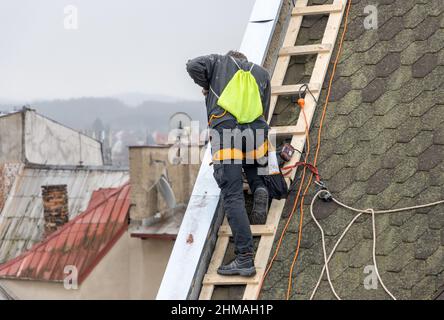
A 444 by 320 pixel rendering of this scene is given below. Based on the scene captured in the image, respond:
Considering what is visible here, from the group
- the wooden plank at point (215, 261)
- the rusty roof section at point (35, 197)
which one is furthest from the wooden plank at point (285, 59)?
the rusty roof section at point (35, 197)

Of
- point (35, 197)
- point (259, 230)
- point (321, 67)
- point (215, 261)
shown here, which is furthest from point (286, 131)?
point (35, 197)

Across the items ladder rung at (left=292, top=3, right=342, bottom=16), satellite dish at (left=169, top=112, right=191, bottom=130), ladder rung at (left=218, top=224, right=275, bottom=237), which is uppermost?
ladder rung at (left=292, top=3, right=342, bottom=16)

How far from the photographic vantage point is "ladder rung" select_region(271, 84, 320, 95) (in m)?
6.58

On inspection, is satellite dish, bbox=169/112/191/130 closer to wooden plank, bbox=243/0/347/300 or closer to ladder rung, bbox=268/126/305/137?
wooden plank, bbox=243/0/347/300

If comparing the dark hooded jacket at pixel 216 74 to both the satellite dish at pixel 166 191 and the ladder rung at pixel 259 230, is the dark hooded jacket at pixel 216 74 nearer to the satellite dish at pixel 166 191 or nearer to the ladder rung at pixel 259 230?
the ladder rung at pixel 259 230

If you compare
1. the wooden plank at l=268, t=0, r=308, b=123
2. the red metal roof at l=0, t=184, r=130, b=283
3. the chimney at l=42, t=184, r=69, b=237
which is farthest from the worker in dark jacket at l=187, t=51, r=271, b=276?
the chimney at l=42, t=184, r=69, b=237

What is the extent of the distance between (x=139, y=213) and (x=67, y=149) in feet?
32.5

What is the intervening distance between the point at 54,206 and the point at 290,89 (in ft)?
46.0

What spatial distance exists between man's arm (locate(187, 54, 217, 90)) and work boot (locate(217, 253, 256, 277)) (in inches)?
54.4

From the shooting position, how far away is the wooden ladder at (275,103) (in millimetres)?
5637

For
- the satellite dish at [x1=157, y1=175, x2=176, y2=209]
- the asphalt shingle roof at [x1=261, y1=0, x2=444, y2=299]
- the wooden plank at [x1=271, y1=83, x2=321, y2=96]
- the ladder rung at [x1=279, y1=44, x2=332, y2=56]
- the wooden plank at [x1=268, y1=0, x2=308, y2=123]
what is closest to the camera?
the asphalt shingle roof at [x1=261, y1=0, x2=444, y2=299]

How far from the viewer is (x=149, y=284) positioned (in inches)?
642

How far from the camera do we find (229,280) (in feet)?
18.4
